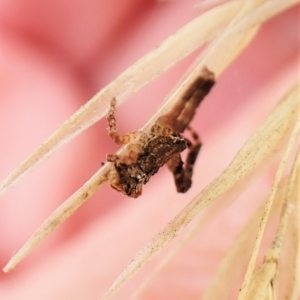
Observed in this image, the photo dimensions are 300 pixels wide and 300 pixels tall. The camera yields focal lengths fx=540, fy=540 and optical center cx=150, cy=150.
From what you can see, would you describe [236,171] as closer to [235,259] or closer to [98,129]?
[235,259]

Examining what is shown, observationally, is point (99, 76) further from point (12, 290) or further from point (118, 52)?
point (12, 290)

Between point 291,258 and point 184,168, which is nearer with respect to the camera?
point 291,258

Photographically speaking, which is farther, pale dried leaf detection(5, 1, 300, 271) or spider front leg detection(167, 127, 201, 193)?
spider front leg detection(167, 127, 201, 193)

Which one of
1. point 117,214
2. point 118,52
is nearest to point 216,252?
point 117,214

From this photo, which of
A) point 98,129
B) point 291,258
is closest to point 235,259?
point 291,258

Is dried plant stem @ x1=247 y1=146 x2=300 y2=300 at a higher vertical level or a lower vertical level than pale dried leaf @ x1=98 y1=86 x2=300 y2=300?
lower
